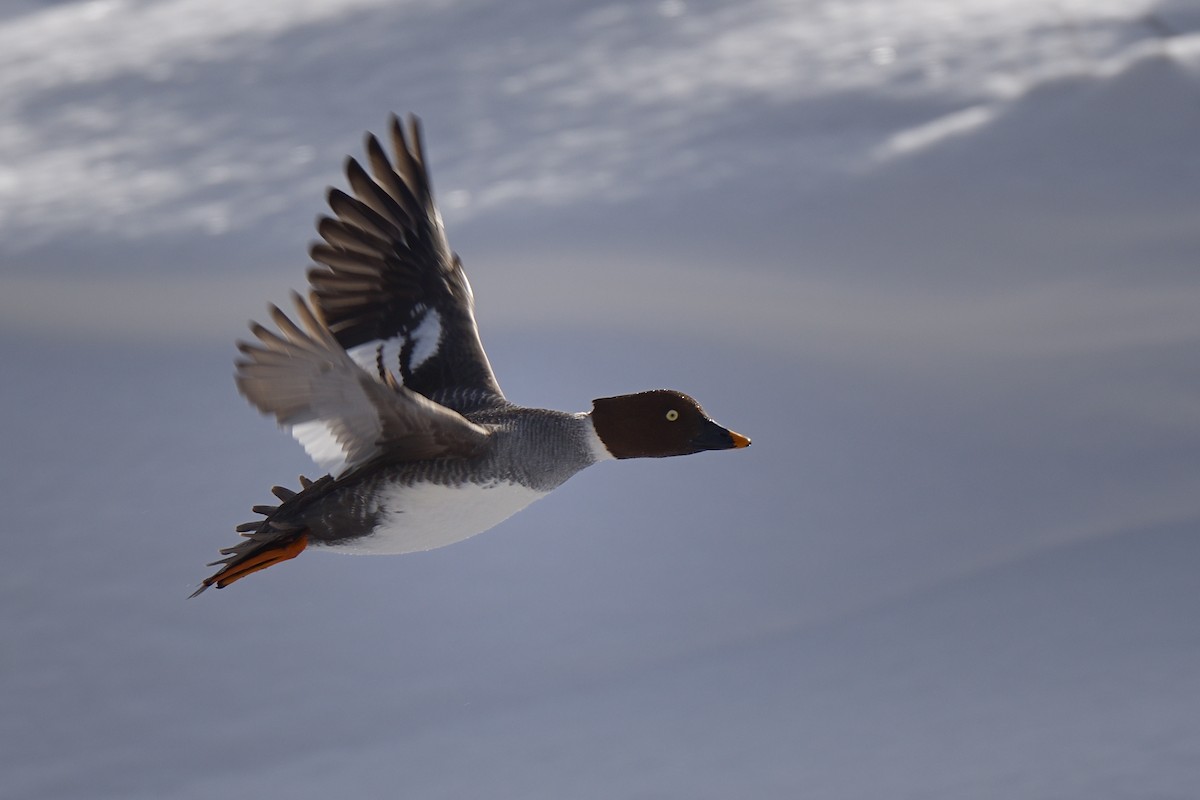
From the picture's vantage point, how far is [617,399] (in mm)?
3188

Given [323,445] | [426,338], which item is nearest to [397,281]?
[426,338]

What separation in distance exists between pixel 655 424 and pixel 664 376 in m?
1.42

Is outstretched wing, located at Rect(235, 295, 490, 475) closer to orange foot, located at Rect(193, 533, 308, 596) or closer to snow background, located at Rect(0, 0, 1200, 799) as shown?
orange foot, located at Rect(193, 533, 308, 596)

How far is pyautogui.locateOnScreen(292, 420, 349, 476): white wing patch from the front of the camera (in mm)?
2863

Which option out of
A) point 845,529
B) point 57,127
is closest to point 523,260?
point 845,529

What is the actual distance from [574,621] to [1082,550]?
4.74 feet

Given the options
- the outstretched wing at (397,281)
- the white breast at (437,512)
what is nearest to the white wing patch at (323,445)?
the white breast at (437,512)

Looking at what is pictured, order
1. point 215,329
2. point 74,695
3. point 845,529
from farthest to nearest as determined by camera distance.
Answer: point 215,329
point 845,529
point 74,695

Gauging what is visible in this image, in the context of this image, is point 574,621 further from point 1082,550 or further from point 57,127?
point 57,127

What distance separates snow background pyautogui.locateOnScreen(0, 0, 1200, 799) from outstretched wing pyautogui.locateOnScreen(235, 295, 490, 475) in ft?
3.03

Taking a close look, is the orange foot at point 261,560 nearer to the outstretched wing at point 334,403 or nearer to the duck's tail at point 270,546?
the duck's tail at point 270,546

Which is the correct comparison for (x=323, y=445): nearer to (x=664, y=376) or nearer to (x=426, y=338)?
(x=426, y=338)

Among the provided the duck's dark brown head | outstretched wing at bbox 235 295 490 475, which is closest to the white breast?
outstretched wing at bbox 235 295 490 475

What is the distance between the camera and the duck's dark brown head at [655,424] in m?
3.18
